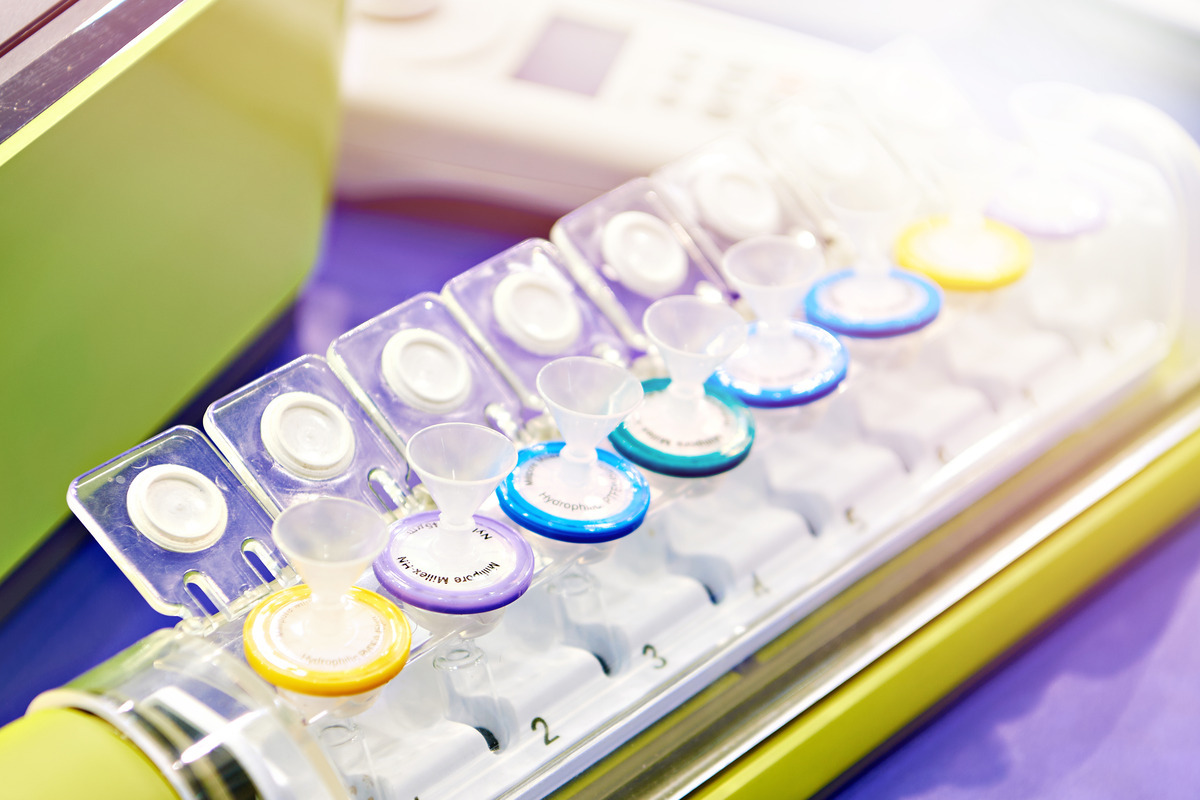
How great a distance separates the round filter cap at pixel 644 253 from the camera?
2.72ft

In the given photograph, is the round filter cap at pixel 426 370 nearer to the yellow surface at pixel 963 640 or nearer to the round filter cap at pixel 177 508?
the round filter cap at pixel 177 508

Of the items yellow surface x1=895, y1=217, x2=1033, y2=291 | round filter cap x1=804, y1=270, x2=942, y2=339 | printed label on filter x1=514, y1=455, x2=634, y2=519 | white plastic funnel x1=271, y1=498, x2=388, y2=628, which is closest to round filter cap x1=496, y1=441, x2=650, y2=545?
printed label on filter x1=514, y1=455, x2=634, y2=519

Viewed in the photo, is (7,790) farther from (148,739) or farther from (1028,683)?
(1028,683)

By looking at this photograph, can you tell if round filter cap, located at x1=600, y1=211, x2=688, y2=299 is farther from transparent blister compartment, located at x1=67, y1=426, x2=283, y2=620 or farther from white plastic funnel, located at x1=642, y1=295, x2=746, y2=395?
transparent blister compartment, located at x1=67, y1=426, x2=283, y2=620

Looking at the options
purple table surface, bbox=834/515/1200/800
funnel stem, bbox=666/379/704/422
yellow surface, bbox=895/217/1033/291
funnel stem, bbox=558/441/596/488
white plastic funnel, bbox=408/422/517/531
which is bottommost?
purple table surface, bbox=834/515/1200/800

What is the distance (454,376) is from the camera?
726 mm

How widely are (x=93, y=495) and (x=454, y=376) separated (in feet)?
0.74

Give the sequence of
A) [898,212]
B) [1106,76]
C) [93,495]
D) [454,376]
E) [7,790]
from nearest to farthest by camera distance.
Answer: [7,790]
[93,495]
[454,376]
[898,212]
[1106,76]

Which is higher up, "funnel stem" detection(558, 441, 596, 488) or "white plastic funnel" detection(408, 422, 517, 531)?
"white plastic funnel" detection(408, 422, 517, 531)

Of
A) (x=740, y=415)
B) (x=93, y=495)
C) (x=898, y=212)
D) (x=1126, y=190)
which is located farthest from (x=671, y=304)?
(x=1126, y=190)

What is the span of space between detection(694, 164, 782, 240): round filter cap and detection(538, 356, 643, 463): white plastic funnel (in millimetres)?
260

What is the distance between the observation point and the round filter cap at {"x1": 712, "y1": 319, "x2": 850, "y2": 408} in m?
0.77

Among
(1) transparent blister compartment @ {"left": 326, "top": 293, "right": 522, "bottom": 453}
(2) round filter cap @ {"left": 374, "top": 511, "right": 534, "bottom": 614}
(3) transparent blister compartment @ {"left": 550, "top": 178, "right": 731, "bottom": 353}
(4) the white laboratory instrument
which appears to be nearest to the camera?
(2) round filter cap @ {"left": 374, "top": 511, "right": 534, "bottom": 614}

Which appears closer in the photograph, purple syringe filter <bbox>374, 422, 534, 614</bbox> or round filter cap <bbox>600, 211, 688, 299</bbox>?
purple syringe filter <bbox>374, 422, 534, 614</bbox>
